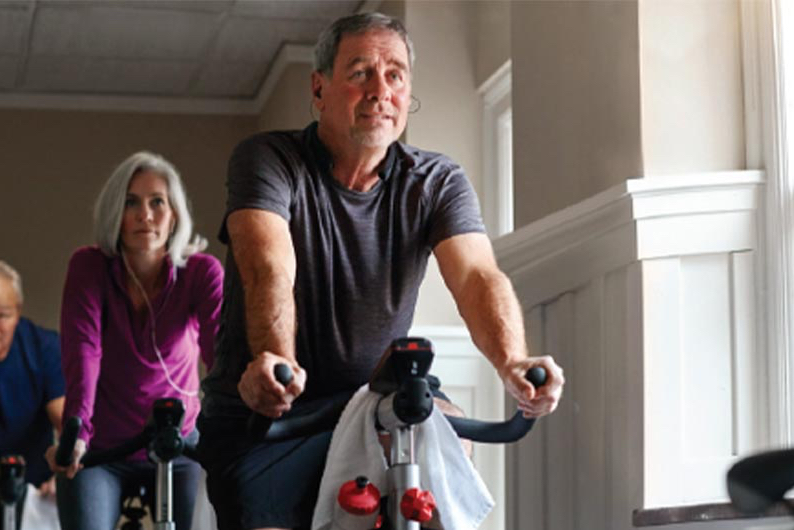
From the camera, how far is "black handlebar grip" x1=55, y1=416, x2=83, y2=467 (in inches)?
106

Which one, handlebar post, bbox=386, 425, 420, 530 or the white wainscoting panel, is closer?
handlebar post, bbox=386, 425, 420, 530

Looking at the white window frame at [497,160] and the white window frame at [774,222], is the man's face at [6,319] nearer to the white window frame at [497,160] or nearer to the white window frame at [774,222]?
the white window frame at [497,160]

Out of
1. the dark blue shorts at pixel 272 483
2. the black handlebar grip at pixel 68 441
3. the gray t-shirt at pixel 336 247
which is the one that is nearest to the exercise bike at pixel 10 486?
the black handlebar grip at pixel 68 441

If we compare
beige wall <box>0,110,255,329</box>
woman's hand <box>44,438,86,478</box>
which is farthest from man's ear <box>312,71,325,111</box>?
beige wall <box>0,110,255,329</box>

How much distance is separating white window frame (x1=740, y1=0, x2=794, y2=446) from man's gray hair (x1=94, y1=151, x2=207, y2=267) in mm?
1471

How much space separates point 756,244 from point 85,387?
158 cm

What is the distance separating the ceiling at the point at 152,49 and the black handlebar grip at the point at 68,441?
3242mm

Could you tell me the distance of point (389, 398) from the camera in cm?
185

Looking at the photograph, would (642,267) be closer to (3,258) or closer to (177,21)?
(177,21)

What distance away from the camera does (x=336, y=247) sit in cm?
223

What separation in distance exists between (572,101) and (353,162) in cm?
90

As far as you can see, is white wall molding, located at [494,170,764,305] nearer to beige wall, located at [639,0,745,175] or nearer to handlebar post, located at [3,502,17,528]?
beige wall, located at [639,0,745,175]

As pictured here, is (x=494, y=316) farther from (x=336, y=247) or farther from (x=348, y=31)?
(x=348, y=31)

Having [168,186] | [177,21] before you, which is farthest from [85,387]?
[177,21]
